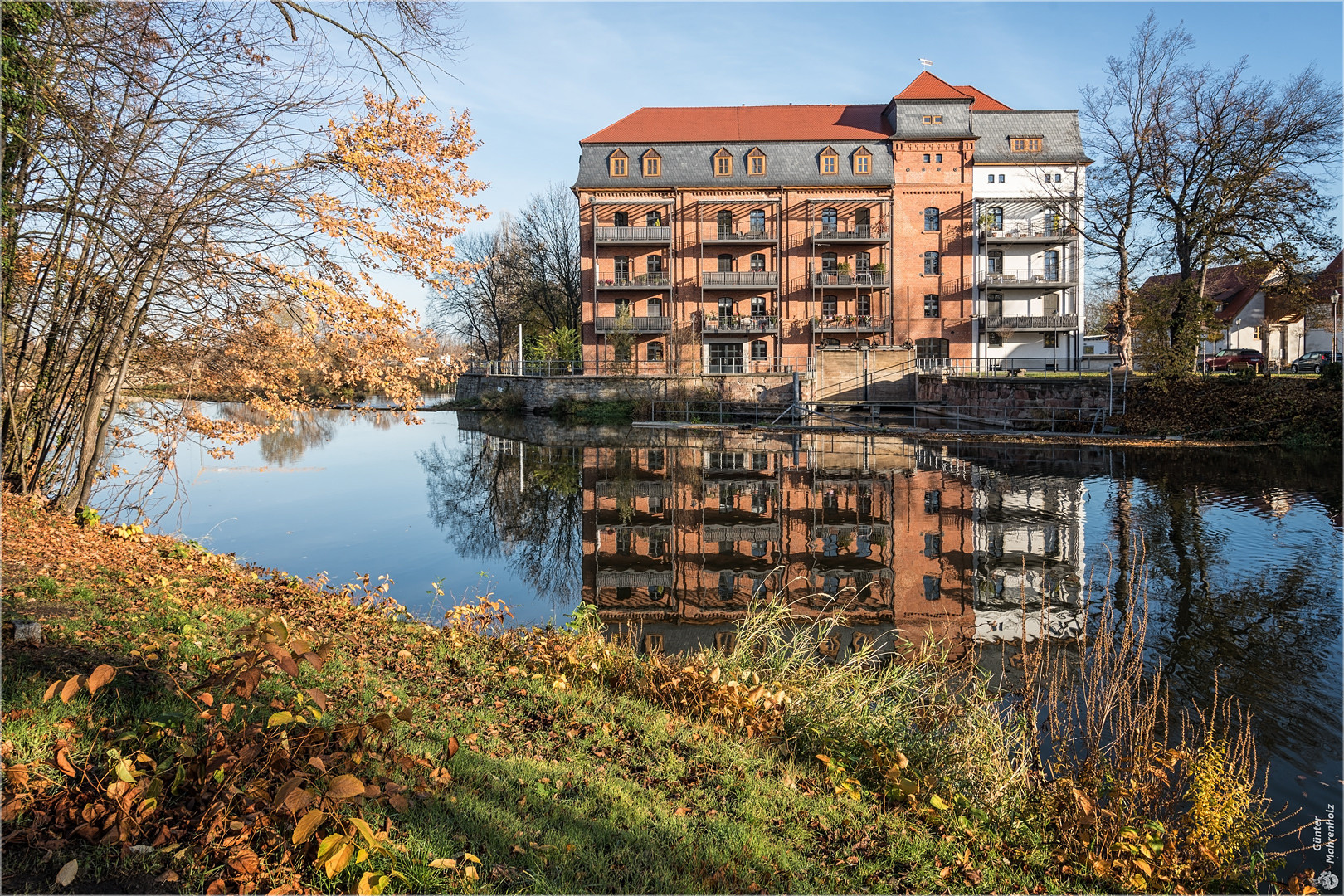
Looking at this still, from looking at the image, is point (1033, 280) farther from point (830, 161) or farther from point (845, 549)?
point (845, 549)

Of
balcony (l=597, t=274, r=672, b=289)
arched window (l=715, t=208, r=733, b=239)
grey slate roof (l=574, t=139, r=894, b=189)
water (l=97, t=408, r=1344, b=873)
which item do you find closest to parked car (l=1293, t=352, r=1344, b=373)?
water (l=97, t=408, r=1344, b=873)

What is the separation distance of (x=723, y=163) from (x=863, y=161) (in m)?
7.10

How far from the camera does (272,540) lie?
12.7 m

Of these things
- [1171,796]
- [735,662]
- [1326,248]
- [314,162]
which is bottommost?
[1171,796]

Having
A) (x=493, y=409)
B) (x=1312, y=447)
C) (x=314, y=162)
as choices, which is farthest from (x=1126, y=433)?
(x=493, y=409)

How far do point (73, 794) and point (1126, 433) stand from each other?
27.0 m

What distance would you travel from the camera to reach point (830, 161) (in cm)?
3991

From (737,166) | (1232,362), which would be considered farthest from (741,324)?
(1232,362)

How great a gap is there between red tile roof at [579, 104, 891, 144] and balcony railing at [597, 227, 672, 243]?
15.5 ft

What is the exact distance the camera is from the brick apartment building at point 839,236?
39594 mm

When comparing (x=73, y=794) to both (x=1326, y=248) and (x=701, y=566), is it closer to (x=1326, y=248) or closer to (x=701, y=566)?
(x=701, y=566)

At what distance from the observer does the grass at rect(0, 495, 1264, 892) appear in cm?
312

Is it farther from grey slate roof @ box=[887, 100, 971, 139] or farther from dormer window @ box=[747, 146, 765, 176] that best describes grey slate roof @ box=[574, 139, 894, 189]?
grey slate roof @ box=[887, 100, 971, 139]

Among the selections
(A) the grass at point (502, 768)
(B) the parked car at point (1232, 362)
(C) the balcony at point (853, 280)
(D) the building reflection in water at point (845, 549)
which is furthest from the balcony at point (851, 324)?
(A) the grass at point (502, 768)
